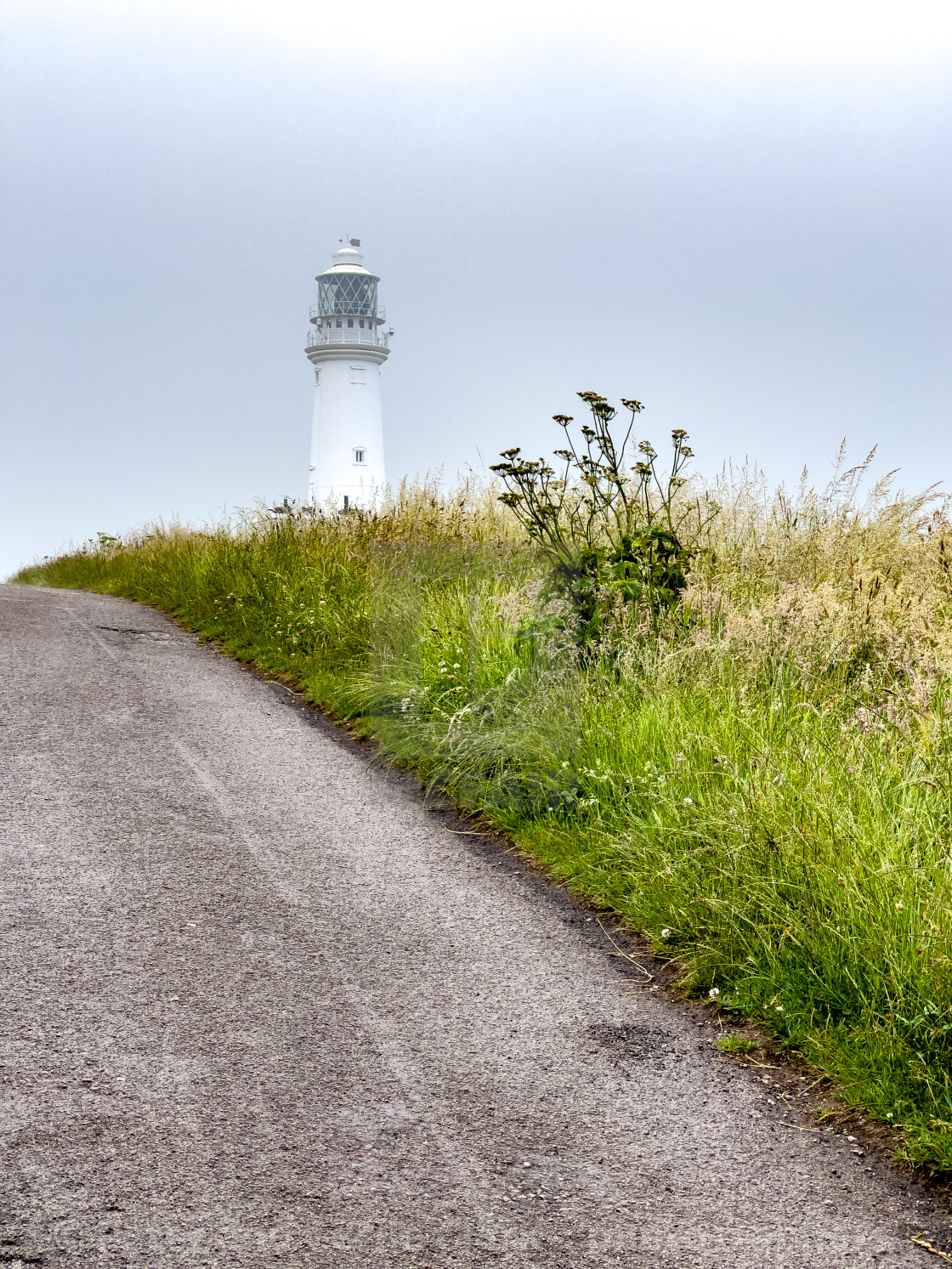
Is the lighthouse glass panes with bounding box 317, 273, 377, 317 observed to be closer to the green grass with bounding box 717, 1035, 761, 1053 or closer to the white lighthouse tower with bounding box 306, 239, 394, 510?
the white lighthouse tower with bounding box 306, 239, 394, 510

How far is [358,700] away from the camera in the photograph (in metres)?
8.12

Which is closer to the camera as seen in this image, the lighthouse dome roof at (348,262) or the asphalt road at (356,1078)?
the asphalt road at (356,1078)

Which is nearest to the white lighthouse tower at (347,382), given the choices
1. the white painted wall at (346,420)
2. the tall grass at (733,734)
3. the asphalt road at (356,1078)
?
the white painted wall at (346,420)

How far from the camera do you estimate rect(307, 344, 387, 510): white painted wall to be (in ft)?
134

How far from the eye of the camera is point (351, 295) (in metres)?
42.1

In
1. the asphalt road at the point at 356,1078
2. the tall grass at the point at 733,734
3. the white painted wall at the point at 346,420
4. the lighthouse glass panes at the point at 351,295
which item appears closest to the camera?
the asphalt road at the point at 356,1078

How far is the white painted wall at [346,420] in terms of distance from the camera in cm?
4081

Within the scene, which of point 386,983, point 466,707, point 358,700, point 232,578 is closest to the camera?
point 386,983

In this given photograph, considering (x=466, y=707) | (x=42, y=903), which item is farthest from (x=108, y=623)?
(x=42, y=903)

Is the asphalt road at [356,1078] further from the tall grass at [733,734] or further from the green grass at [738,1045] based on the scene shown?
the tall grass at [733,734]

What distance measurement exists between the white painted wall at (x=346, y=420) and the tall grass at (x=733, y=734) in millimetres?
30171

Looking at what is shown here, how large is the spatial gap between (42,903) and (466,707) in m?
2.78

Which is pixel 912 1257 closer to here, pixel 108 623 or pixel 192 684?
pixel 192 684

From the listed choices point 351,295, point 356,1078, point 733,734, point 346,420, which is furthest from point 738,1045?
point 351,295
